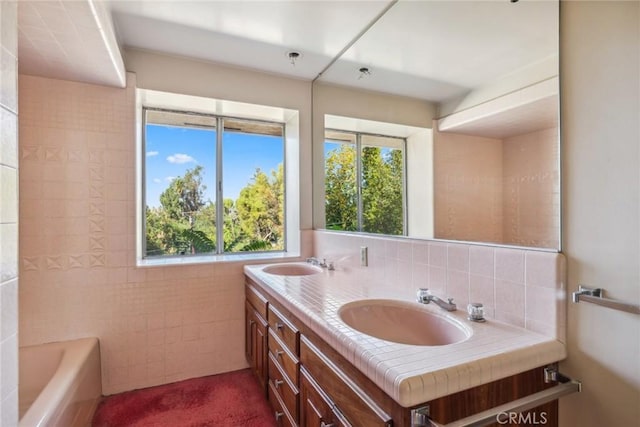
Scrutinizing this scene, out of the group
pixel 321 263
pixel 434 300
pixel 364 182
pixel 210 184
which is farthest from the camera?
pixel 210 184

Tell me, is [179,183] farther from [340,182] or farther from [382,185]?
[382,185]

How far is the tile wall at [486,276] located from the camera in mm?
971

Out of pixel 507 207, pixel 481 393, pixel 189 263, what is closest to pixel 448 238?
pixel 507 207

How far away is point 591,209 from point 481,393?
24.9 inches

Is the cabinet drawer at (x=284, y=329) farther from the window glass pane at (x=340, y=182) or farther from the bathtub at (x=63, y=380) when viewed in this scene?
the bathtub at (x=63, y=380)

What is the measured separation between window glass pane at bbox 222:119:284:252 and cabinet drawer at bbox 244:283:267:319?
63 centimetres

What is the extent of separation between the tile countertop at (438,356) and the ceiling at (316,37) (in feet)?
3.11

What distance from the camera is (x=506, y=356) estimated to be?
0.86 meters

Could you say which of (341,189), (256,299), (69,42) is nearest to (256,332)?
(256,299)

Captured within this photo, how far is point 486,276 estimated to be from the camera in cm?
117

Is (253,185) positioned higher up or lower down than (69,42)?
lower down

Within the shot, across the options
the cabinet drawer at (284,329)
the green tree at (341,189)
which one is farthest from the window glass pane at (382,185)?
the cabinet drawer at (284,329)

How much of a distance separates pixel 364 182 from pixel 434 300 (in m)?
1.10

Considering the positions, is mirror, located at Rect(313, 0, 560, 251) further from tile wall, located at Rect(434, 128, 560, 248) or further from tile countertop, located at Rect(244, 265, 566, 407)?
tile countertop, located at Rect(244, 265, 566, 407)
